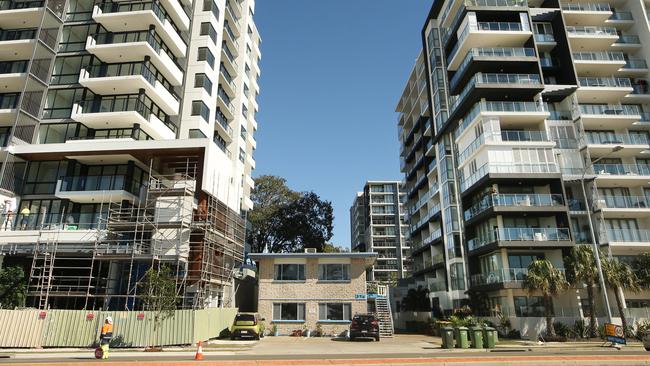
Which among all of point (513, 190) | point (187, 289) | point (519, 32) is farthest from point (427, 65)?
point (187, 289)

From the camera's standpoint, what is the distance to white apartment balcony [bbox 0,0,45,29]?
38.1m

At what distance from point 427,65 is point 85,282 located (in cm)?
4893

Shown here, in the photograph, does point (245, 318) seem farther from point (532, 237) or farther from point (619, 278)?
point (619, 278)

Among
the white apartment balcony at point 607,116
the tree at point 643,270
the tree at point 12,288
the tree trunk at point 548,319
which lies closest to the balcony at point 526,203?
the tree at point 643,270

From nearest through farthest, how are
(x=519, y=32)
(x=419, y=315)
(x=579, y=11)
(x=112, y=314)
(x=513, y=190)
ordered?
(x=112, y=314), (x=513, y=190), (x=519, y=32), (x=579, y=11), (x=419, y=315)

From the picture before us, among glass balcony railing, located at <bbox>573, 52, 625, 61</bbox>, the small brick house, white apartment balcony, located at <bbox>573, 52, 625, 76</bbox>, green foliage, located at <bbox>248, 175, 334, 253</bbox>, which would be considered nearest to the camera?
the small brick house

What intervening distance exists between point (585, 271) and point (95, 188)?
40037 millimetres

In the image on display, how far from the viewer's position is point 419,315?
177ft

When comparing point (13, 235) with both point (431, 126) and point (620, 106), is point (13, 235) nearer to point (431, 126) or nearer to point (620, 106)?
point (431, 126)

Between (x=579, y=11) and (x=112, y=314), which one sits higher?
(x=579, y=11)

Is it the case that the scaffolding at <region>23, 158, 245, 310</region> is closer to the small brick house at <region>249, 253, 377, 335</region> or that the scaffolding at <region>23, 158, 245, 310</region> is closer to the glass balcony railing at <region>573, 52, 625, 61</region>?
the small brick house at <region>249, 253, 377, 335</region>

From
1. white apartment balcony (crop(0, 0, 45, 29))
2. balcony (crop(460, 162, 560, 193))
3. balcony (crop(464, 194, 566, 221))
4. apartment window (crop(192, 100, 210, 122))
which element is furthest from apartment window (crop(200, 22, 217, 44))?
balcony (crop(464, 194, 566, 221))

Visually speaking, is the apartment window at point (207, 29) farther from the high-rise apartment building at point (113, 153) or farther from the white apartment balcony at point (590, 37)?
the white apartment balcony at point (590, 37)

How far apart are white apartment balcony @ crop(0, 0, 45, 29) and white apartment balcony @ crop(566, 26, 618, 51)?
55.2 meters
